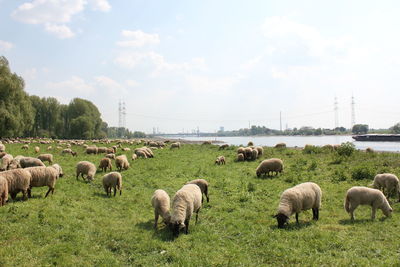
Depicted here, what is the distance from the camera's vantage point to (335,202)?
1393 cm

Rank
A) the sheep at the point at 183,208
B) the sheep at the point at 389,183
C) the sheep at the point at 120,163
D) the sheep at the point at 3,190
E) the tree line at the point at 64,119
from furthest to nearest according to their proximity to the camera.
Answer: the tree line at the point at 64,119 < the sheep at the point at 120,163 < the sheep at the point at 389,183 < the sheep at the point at 3,190 < the sheep at the point at 183,208

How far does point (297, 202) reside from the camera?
10766 mm

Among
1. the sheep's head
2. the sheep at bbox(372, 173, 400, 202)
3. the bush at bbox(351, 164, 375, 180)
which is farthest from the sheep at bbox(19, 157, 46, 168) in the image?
the bush at bbox(351, 164, 375, 180)

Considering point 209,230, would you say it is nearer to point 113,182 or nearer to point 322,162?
point 113,182

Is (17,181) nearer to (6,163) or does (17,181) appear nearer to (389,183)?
(6,163)

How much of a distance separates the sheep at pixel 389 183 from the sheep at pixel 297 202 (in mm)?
5101

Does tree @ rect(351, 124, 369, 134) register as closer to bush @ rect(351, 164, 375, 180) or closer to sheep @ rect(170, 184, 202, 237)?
bush @ rect(351, 164, 375, 180)

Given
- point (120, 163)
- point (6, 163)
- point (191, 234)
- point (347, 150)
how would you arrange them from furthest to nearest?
point (347, 150), point (120, 163), point (6, 163), point (191, 234)

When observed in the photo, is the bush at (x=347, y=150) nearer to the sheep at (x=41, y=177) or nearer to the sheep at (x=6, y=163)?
the sheep at (x=41, y=177)

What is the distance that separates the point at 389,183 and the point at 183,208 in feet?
35.5

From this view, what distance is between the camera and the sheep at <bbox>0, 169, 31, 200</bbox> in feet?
40.8

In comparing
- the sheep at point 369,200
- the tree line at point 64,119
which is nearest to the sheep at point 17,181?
the sheep at point 369,200

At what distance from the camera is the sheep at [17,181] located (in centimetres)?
1243

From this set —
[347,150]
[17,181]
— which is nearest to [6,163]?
[17,181]
